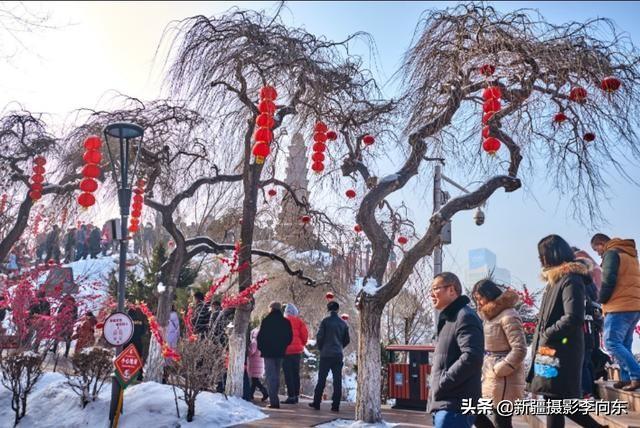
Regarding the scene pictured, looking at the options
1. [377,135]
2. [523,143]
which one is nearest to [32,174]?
[377,135]

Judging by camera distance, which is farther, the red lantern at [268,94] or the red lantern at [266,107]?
the red lantern at [268,94]

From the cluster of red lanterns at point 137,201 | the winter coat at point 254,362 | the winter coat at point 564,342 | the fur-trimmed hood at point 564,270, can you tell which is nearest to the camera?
the winter coat at point 564,342

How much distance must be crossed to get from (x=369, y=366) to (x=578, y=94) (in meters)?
4.74

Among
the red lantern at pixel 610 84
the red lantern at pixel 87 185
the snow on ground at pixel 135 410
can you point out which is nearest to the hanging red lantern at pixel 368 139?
the red lantern at pixel 610 84

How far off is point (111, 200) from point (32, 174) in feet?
5.84

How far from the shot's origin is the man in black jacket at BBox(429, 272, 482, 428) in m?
3.53

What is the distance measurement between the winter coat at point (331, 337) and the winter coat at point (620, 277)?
200 inches

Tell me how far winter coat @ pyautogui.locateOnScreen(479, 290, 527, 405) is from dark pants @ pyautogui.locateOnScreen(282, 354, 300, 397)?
6129 mm

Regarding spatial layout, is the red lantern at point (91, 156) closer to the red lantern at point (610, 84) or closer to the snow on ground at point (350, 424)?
the snow on ground at point (350, 424)

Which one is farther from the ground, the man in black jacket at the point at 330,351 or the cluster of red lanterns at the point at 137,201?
the cluster of red lanterns at the point at 137,201

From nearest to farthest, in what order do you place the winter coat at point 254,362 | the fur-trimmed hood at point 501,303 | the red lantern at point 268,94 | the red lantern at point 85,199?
the fur-trimmed hood at point 501,303 < the red lantern at point 268,94 < the red lantern at point 85,199 < the winter coat at point 254,362

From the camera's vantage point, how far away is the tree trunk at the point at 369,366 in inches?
303

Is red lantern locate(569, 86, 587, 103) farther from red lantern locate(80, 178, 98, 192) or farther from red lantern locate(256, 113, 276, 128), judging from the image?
red lantern locate(80, 178, 98, 192)

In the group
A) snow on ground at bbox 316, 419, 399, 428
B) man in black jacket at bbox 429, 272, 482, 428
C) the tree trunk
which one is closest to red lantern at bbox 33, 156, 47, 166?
the tree trunk
